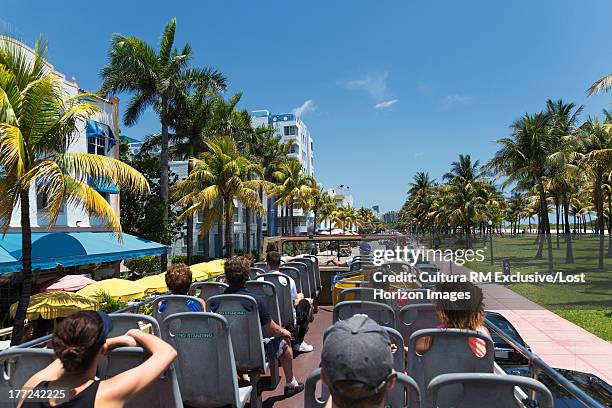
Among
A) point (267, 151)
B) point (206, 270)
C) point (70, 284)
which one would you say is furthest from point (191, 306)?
point (267, 151)

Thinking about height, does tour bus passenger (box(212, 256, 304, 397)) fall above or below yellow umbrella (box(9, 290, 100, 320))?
above

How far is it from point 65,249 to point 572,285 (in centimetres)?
1981

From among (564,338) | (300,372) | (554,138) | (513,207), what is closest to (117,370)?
(300,372)

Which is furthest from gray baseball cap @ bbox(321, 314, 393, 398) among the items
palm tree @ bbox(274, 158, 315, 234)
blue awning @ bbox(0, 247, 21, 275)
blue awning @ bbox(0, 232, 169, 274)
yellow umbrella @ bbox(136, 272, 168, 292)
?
palm tree @ bbox(274, 158, 315, 234)

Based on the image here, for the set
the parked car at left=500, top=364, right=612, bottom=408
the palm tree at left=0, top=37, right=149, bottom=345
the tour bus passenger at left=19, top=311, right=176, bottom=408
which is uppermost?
the palm tree at left=0, top=37, right=149, bottom=345

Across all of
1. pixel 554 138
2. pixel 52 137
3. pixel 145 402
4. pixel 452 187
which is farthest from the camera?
pixel 452 187

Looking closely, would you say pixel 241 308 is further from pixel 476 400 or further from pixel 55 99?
pixel 55 99

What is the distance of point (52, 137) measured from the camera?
9836 millimetres

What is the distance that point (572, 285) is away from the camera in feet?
57.1

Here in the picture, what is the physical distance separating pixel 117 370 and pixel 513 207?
120172mm

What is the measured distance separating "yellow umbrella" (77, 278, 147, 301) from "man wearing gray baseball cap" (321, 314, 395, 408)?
10.1 meters

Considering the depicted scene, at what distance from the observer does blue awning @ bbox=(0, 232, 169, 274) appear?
1281 centimetres

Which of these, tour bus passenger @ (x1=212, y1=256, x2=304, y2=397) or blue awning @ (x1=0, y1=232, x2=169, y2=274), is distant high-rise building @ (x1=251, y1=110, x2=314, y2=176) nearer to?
blue awning @ (x1=0, y1=232, x2=169, y2=274)

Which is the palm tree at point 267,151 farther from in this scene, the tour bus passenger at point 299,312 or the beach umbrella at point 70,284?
the tour bus passenger at point 299,312
